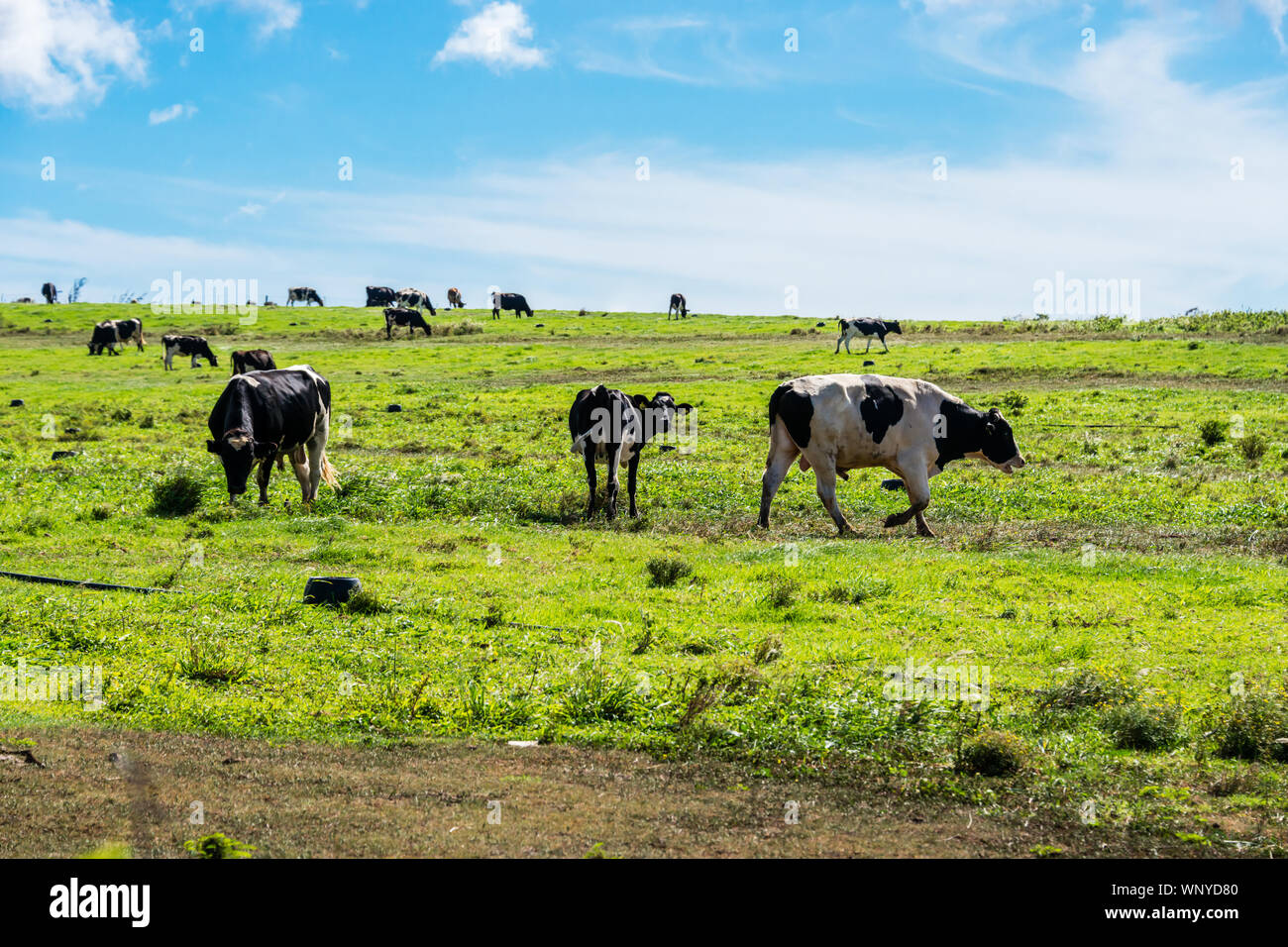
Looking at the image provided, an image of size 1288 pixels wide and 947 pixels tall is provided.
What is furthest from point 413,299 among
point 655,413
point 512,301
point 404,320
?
point 655,413

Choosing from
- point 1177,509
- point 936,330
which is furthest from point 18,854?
point 936,330

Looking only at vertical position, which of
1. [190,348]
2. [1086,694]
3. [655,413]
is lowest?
[1086,694]

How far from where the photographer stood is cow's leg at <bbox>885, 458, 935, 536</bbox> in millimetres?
18641

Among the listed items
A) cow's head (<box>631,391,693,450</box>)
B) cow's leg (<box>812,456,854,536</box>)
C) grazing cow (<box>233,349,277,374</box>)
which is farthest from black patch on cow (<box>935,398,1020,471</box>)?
grazing cow (<box>233,349,277,374</box>)

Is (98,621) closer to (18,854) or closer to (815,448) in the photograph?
(18,854)

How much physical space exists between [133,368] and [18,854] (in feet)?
161

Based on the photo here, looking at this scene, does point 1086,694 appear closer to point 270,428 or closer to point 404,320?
point 270,428

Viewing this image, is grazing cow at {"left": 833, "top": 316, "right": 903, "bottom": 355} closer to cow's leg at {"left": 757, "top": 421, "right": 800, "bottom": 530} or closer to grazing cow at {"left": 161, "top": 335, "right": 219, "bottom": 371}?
grazing cow at {"left": 161, "top": 335, "right": 219, "bottom": 371}

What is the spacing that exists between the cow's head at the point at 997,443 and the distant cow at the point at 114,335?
49.6m

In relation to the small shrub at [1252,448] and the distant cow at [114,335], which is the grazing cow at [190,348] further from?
the small shrub at [1252,448]

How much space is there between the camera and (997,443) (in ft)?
67.5

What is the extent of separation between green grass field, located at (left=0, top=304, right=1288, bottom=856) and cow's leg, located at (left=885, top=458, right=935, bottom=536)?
0.34 meters

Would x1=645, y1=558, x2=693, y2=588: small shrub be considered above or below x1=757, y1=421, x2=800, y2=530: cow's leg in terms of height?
below

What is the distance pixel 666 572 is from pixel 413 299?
232 ft
